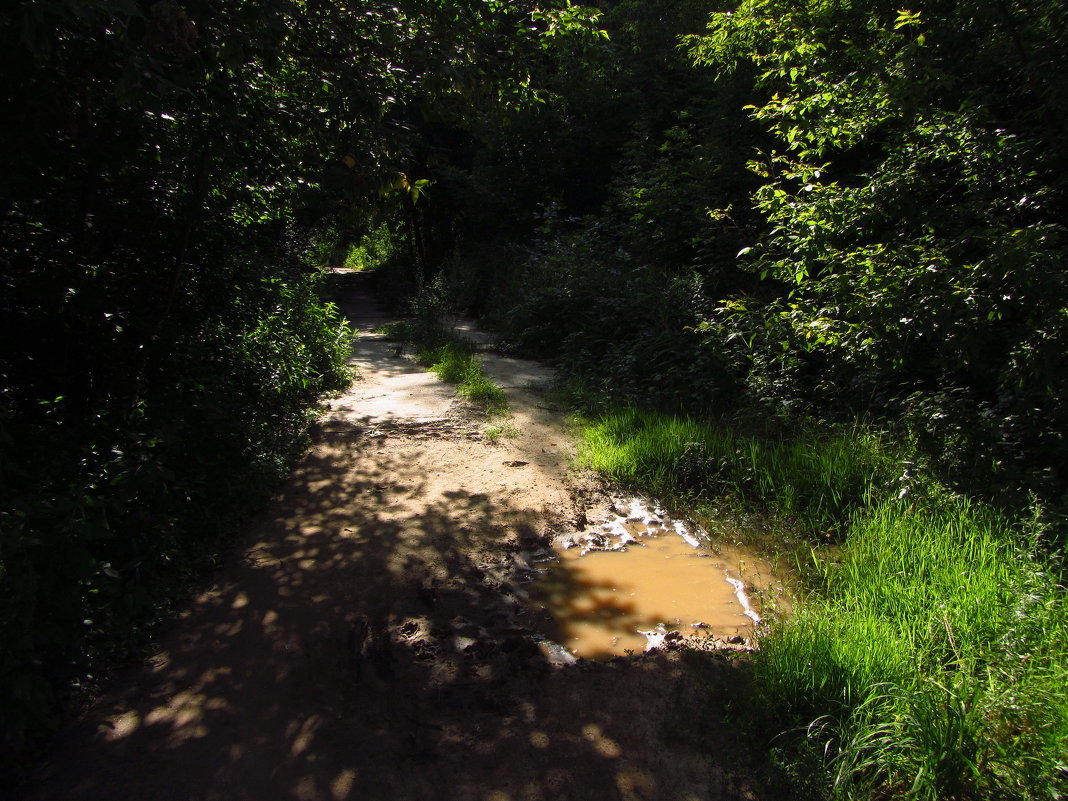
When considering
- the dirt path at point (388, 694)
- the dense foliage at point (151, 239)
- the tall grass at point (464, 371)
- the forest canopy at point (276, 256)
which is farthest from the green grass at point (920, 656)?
the tall grass at point (464, 371)

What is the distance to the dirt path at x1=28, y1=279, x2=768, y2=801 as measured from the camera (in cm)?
262

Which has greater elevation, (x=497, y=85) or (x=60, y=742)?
(x=497, y=85)

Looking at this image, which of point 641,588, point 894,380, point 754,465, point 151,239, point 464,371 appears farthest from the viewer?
point 464,371

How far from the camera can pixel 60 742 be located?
2818 mm

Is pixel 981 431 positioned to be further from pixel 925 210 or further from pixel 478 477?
pixel 478 477

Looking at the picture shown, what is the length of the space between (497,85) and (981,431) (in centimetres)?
428

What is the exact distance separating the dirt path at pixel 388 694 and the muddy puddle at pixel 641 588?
19 cm

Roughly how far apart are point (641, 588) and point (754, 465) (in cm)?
166

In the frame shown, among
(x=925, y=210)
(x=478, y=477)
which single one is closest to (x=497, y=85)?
(x=478, y=477)

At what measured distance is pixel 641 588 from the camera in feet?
13.6

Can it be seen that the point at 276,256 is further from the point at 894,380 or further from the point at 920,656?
the point at 920,656

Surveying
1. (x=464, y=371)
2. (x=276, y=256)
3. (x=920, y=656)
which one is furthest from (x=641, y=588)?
(x=276, y=256)

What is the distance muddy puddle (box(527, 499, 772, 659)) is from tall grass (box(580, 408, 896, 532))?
22.6 inches

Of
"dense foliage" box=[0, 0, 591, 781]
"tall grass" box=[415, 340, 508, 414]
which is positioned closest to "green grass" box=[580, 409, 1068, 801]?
"dense foliage" box=[0, 0, 591, 781]
